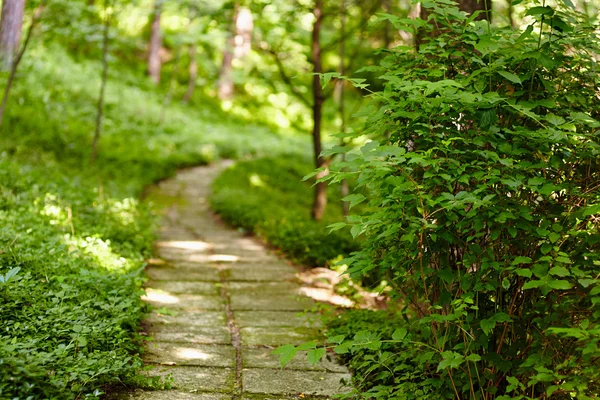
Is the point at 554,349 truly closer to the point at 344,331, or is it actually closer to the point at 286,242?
the point at 344,331

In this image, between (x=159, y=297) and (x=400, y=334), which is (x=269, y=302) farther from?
(x=400, y=334)

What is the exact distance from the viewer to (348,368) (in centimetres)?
404

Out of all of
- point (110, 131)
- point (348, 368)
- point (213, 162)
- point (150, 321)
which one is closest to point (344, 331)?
point (348, 368)

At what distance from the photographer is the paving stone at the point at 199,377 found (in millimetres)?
3547

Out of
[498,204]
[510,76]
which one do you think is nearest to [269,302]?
[498,204]

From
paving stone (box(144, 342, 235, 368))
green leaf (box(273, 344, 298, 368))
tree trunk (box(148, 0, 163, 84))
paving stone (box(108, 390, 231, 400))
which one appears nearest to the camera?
green leaf (box(273, 344, 298, 368))

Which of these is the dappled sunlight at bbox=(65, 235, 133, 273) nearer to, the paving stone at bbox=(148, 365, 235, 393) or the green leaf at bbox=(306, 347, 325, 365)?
the paving stone at bbox=(148, 365, 235, 393)

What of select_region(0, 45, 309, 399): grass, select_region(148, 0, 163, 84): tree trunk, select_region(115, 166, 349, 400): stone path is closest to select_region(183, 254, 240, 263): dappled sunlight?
select_region(115, 166, 349, 400): stone path

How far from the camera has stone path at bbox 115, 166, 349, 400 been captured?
3.66 meters

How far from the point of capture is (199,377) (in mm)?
3699

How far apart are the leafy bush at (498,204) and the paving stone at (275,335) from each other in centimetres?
132

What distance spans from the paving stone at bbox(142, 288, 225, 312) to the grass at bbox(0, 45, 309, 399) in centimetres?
33

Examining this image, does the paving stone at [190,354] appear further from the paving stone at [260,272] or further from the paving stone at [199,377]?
the paving stone at [260,272]

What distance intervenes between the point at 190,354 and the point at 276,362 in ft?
1.90
